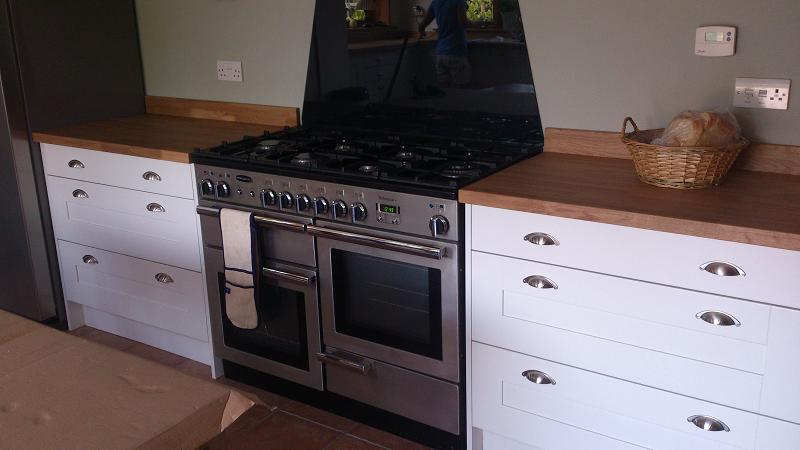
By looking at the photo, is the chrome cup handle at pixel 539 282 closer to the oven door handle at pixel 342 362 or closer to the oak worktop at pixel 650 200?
the oak worktop at pixel 650 200

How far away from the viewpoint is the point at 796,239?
1684 mm

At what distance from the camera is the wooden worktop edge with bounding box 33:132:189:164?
2.77 meters

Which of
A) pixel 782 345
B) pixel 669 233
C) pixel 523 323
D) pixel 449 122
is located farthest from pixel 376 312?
pixel 782 345

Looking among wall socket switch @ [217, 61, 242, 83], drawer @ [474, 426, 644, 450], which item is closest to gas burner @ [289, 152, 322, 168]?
wall socket switch @ [217, 61, 242, 83]

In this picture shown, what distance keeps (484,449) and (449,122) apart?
1150mm

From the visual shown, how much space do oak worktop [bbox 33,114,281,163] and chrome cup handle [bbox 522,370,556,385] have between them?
55.6 inches

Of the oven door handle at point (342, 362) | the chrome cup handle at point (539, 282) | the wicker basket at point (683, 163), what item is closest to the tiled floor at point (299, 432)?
the oven door handle at point (342, 362)

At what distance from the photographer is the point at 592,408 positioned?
6.91 ft

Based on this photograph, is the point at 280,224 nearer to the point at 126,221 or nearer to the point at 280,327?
the point at 280,327

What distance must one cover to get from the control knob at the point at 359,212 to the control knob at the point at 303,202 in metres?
0.18

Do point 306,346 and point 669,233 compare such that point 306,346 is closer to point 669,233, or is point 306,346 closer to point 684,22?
point 669,233

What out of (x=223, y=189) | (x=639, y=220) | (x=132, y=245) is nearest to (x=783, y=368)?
(x=639, y=220)

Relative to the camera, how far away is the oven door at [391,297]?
2.26 meters

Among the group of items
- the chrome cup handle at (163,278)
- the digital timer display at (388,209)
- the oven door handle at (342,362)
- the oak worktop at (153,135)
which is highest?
the oak worktop at (153,135)
